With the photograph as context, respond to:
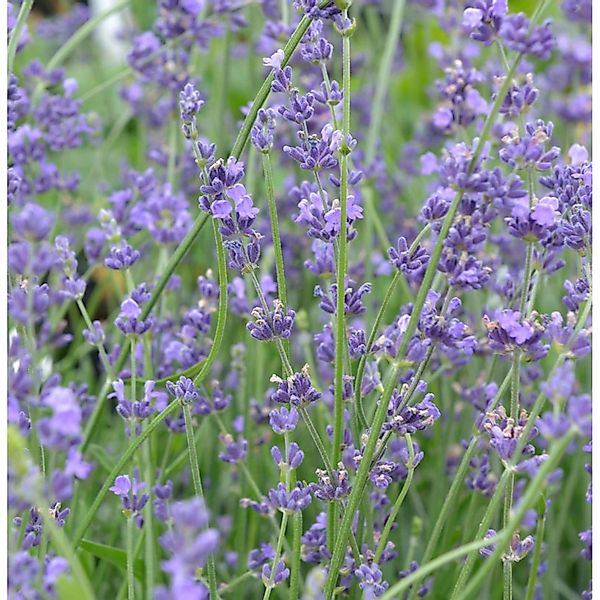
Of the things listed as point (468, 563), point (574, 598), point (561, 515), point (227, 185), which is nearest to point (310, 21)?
point (227, 185)

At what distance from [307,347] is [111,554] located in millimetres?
388

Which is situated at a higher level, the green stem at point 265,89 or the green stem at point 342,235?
the green stem at point 265,89

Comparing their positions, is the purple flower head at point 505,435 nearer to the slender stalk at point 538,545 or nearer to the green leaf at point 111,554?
the slender stalk at point 538,545

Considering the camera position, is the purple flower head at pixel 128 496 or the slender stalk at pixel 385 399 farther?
the purple flower head at pixel 128 496

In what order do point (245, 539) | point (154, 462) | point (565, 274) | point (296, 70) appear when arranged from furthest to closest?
point (296, 70) < point (565, 274) < point (245, 539) < point (154, 462)

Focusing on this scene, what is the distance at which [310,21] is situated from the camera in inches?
33.9

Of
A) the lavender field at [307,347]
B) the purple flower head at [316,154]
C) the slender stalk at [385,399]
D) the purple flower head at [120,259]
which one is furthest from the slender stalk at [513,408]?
the purple flower head at [120,259]

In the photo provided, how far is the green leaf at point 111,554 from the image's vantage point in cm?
103

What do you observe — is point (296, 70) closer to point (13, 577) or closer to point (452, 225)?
point (452, 225)

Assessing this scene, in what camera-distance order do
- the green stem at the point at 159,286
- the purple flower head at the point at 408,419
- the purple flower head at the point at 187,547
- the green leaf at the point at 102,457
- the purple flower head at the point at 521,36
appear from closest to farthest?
the purple flower head at the point at 187,547 < the purple flower head at the point at 521,36 < the purple flower head at the point at 408,419 < the green stem at the point at 159,286 < the green leaf at the point at 102,457

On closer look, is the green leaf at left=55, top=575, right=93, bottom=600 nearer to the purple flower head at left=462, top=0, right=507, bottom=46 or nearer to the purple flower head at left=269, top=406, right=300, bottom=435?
the purple flower head at left=269, top=406, right=300, bottom=435

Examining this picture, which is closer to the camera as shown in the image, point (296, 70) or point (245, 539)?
point (245, 539)

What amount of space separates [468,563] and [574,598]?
23.1 inches

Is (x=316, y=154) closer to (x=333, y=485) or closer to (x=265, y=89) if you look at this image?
(x=265, y=89)
